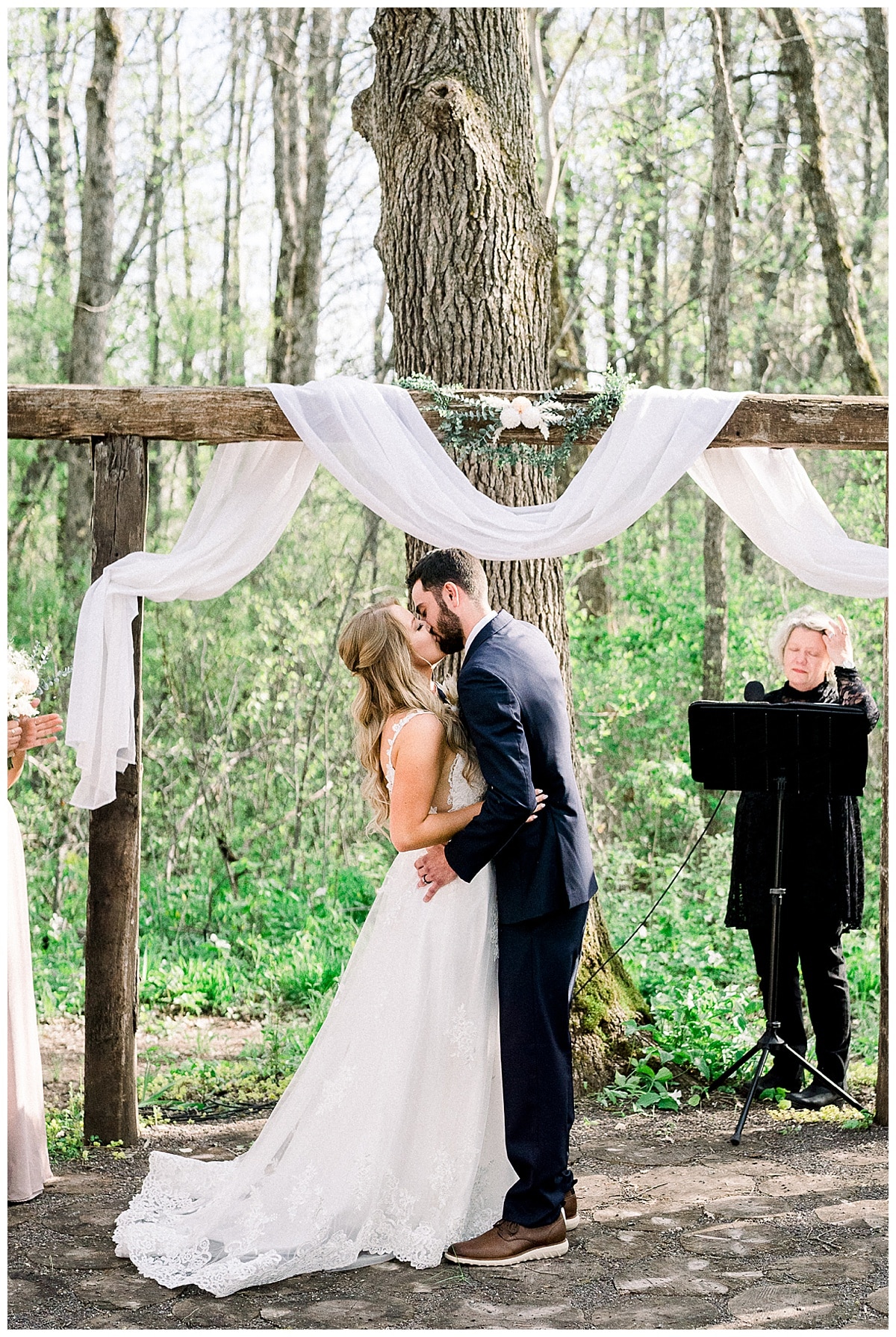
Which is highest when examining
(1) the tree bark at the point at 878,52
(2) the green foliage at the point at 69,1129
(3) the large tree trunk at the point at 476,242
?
(1) the tree bark at the point at 878,52

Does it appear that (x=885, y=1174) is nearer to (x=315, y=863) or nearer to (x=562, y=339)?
(x=315, y=863)

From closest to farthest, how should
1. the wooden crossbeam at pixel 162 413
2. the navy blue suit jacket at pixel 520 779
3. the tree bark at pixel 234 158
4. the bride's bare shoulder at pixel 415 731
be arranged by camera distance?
the navy blue suit jacket at pixel 520 779
the bride's bare shoulder at pixel 415 731
the wooden crossbeam at pixel 162 413
the tree bark at pixel 234 158

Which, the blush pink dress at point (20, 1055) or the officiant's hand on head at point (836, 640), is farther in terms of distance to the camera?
the officiant's hand on head at point (836, 640)

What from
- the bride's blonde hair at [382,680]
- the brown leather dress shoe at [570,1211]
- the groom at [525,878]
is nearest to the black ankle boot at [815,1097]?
the brown leather dress shoe at [570,1211]

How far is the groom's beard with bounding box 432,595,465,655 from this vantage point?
3.79 m

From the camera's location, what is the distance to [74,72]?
39.4 ft

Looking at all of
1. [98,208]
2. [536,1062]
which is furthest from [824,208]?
[536,1062]

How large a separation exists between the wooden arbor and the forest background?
965 millimetres

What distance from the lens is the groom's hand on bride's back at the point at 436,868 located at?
12.2 ft

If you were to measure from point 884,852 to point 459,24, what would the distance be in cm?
421

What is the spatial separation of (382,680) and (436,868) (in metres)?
0.60

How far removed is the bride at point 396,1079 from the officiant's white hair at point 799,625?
73.6 inches

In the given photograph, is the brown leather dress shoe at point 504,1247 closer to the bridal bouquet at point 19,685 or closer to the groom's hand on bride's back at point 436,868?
the groom's hand on bride's back at point 436,868

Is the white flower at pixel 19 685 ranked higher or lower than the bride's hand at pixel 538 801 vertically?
higher
